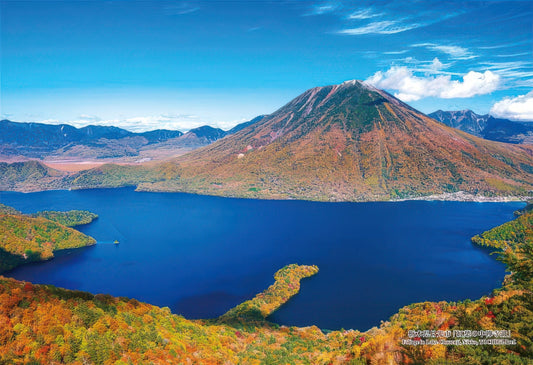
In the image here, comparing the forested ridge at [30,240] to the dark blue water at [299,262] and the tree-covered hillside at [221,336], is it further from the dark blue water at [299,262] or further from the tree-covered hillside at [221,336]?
the tree-covered hillside at [221,336]

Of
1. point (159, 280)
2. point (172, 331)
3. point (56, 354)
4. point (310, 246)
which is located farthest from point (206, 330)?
point (310, 246)

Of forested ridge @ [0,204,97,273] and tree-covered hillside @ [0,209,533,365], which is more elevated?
tree-covered hillside @ [0,209,533,365]

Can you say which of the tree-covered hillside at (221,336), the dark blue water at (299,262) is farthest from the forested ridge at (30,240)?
the tree-covered hillside at (221,336)

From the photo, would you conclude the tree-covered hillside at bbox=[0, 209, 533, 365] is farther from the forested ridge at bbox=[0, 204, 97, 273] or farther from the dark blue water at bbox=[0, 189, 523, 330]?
the forested ridge at bbox=[0, 204, 97, 273]

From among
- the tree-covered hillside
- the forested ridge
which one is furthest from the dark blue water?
the tree-covered hillside

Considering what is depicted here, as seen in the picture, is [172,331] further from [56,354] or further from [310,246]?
[310,246]

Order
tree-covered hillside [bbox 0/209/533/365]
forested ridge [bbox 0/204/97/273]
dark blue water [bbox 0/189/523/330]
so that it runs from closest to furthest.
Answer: tree-covered hillside [bbox 0/209/533/365] < dark blue water [bbox 0/189/523/330] < forested ridge [bbox 0/204/97/273]

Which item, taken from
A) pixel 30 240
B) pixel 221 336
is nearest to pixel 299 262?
pixel 221 336

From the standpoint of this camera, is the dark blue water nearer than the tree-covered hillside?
No

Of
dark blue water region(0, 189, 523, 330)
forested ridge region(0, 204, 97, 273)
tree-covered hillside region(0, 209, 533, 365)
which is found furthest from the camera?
forested ridge region(0, 204, 97, 273)
